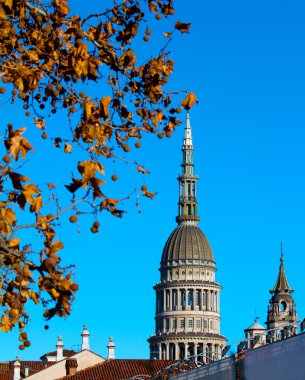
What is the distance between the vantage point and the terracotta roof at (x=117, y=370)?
97.9 m

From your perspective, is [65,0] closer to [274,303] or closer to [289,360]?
[289,360]

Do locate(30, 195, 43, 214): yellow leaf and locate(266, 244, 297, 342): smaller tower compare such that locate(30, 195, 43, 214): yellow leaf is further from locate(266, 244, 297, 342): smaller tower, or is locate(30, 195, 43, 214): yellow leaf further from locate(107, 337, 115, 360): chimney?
locate(266, 244, 297, 342): smaller tower

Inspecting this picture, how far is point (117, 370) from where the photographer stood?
10112cm

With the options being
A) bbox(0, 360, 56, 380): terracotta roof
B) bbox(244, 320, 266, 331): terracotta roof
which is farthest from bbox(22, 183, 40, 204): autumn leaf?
bbox(244, 320, 266, 331): terracotta roof

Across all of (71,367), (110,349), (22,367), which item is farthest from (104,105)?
(22,367)

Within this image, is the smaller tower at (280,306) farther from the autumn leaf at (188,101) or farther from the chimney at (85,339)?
the autumn leaf at (188,101)

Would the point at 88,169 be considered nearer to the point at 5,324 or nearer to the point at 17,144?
the point at 17,144

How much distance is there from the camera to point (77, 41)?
15727 millimetres

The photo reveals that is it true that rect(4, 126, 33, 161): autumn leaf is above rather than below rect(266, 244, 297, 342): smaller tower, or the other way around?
below

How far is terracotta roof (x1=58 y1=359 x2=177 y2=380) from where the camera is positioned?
9794cm

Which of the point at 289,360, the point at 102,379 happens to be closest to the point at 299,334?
the point at 289,360

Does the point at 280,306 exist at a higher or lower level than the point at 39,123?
higher

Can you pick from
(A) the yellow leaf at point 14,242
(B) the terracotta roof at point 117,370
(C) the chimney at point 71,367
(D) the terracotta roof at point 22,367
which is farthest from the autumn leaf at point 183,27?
(D) the terracotta roof at point 22,367

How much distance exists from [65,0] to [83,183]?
12.2 feet
